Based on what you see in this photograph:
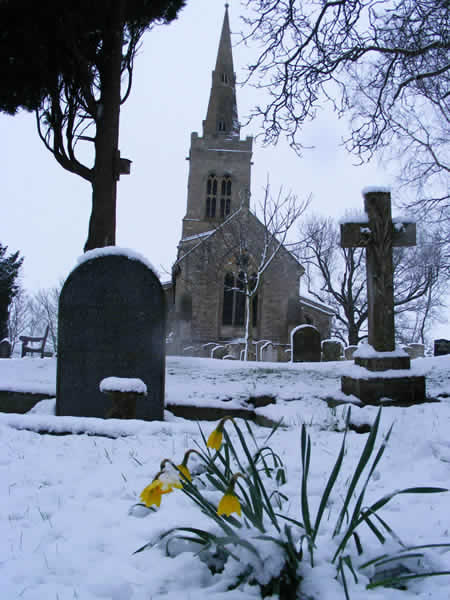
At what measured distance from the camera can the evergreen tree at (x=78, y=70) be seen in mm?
8047

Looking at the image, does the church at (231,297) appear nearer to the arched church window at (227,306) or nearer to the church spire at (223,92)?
the arched church window at (227,306)

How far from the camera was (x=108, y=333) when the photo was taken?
449 cm

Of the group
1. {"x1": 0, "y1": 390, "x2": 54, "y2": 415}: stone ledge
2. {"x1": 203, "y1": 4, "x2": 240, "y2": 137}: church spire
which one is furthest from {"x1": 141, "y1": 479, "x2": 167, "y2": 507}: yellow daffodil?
{"x1": 203, "y1": 4, "x2": 240, "y2": 137}: church spire

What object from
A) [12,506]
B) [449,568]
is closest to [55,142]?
[12,506]

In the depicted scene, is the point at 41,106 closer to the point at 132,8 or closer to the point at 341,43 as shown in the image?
the point at 132,8

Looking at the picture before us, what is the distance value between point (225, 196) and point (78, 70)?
22.4 m

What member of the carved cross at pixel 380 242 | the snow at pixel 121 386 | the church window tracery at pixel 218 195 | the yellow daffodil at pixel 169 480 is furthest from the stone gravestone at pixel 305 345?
the church window tracery at pixel 218 195

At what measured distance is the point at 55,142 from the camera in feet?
28.6

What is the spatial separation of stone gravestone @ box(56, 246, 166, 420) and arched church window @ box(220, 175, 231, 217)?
26.3 m

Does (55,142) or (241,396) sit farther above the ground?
(55,142)

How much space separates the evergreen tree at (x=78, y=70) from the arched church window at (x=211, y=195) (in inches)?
822

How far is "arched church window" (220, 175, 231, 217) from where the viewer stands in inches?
1198

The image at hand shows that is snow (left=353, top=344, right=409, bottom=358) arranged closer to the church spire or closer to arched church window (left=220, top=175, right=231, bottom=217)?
arched church window (left=220, top=175, right=231, bottom=217)

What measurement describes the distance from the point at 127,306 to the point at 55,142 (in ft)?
19.2
